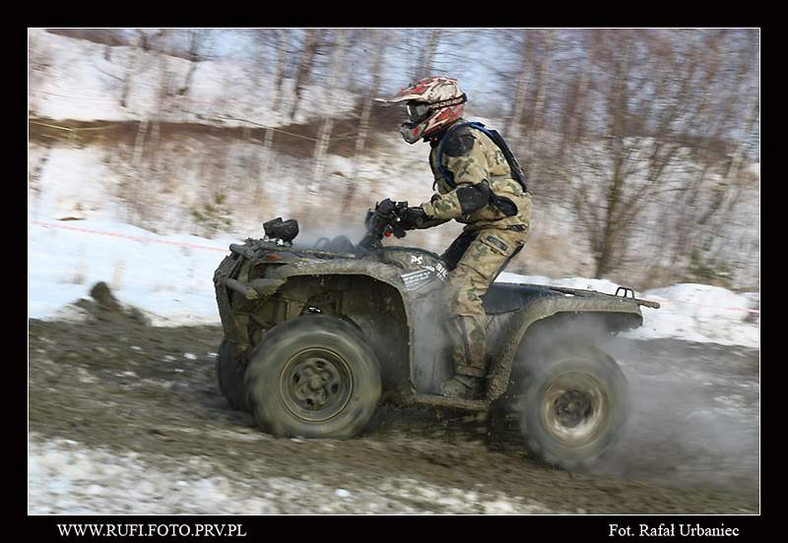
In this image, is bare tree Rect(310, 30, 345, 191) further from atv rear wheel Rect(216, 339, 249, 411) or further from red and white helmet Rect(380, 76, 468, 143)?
red and white helmet Rect(380, 76, 468, 143)

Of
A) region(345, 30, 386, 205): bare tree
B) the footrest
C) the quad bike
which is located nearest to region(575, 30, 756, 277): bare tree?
region(345, 30, 386, 205): bare tree

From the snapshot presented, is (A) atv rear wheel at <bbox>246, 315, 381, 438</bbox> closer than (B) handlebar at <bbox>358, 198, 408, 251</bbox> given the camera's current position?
Yes

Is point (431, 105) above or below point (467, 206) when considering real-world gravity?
above

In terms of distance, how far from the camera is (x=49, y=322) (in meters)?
9.19

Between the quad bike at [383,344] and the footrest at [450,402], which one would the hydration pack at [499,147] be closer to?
the quad bike at [383,344]

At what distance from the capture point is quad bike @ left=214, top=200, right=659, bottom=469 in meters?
6.29

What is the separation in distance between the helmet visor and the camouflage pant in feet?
3.27

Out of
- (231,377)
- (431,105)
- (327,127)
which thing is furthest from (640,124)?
(231,377)

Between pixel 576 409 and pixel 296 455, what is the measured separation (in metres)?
2.26

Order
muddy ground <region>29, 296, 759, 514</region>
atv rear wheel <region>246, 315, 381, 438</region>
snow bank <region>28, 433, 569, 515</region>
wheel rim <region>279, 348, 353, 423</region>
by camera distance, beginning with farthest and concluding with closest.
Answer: wheel rim <region>279, 348, 353, 423</region> → atv rear wheel <region>246, 315, 381, 438</region> → muddy ground <region>29, 296, 759, 514</region> → snow bank <region>28, 433, 569, 515</region>

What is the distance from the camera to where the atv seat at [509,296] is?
7.05 m

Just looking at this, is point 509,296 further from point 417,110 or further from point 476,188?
point 417,110

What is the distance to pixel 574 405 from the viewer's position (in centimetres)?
683

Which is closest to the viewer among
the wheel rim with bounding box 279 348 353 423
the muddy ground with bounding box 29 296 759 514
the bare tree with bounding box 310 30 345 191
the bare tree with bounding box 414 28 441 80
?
the muddy ground with bounding box 29 296 759 514
